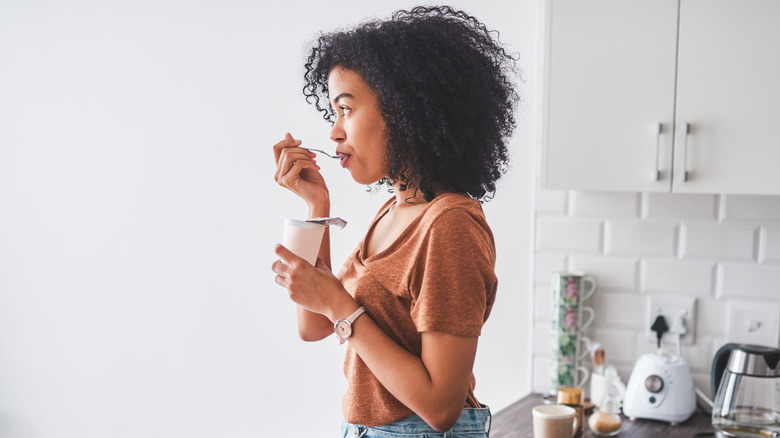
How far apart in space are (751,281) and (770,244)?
0.36ft

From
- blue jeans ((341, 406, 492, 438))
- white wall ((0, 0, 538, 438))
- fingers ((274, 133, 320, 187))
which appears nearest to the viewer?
blue jeans ((341, 406, 492, 438))

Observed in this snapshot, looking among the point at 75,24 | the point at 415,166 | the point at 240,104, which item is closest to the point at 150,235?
the point at 240,104

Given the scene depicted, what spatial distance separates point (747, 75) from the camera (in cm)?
166

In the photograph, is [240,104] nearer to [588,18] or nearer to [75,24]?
[75,24]

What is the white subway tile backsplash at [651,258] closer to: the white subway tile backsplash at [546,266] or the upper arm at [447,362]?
the white subway tile backsplash at [546,266]

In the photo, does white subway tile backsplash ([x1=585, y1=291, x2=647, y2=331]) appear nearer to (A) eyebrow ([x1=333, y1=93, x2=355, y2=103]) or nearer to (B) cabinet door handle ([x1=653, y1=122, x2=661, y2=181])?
(B) cabinet door handle ([x1=653, y1=122, x2=661, y2=181])

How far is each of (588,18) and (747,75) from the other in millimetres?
391

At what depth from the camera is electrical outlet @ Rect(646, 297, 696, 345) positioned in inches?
78.0

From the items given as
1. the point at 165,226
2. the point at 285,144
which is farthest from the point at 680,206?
the point at 165,226

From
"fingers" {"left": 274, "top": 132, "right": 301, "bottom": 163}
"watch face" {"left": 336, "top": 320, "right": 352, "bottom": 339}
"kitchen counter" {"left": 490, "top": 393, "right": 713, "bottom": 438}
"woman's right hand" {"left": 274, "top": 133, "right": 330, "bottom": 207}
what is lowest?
"kitchen counter" {"left": 490, "top": 393, "right": 713, "bottom": 438}

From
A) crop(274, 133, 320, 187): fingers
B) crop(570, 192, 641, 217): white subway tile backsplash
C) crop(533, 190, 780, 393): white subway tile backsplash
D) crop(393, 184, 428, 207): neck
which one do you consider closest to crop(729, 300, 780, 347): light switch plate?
crop(533, 190, 780, 393): white subway tile backsplash

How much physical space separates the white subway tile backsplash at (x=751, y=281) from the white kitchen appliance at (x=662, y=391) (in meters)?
0.24

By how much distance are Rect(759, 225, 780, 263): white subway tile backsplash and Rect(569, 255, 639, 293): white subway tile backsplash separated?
0.32 meters

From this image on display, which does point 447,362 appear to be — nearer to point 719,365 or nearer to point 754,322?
point 719,365
